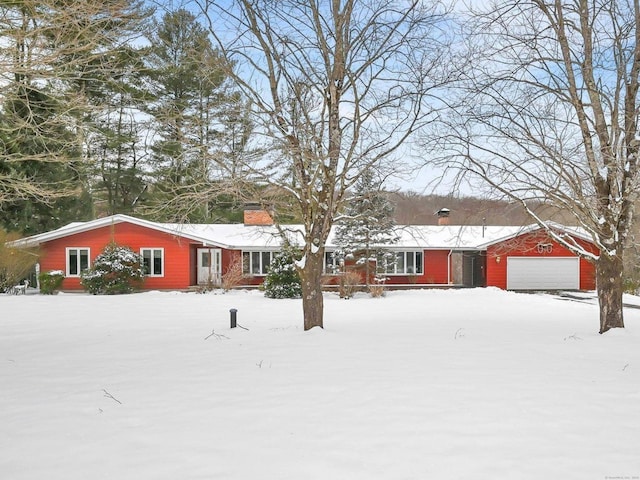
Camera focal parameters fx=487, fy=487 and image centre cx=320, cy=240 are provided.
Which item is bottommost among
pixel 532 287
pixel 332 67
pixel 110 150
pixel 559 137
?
pixel 532 287

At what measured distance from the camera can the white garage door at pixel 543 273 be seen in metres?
26.2

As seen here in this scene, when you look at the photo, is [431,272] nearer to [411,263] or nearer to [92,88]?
[411,263]

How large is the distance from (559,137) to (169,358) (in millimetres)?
8967

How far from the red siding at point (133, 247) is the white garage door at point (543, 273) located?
17.3 m

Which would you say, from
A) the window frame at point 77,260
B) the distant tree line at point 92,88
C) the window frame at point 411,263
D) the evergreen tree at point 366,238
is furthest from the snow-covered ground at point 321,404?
the window frame at point 411,263

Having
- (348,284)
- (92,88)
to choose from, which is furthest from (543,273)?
(92,88)

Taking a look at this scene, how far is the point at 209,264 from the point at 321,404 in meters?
22.3

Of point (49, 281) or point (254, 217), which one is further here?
point (254, 217)

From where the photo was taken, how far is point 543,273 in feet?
86.5

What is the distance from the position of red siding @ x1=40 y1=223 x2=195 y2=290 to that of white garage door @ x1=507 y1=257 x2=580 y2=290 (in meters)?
17.3

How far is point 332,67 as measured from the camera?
1030 centimetres

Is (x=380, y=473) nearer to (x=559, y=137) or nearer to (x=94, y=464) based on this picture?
(x=94, y=464)

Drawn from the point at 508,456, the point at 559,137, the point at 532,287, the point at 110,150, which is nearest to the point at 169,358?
the point at 508,456

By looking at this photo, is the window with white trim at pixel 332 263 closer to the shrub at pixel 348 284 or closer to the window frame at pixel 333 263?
the window frame at pixel 333 263
